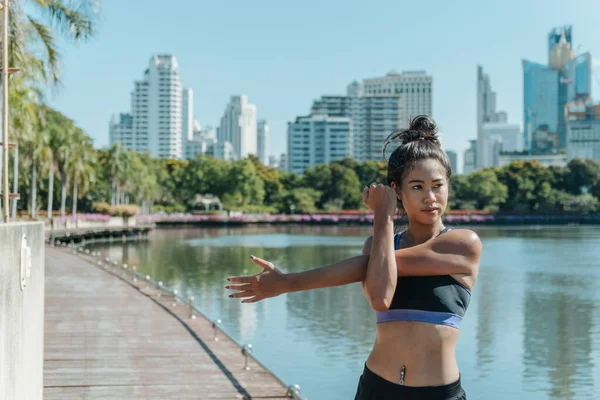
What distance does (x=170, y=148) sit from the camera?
7844 inches

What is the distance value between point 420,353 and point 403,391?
13 centimetres

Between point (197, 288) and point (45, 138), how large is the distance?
2244 centimetres

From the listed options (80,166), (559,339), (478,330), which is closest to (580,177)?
(80,166)

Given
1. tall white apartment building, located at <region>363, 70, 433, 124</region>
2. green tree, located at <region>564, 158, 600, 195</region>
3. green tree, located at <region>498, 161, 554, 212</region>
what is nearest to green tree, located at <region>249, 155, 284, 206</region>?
green tree, located at <region>498, 161, 554, 212</region>

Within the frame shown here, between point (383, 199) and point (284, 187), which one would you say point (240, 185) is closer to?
point (284, 187)

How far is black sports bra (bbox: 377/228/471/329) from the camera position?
265cm

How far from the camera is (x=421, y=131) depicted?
287 centimetres

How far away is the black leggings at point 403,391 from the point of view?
8.67ft

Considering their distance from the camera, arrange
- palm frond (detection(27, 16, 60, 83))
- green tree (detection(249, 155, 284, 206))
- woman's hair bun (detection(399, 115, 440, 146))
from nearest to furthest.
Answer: woman's hair bun (detection(399, 115, 440, 146)) → palm frond (detection(27, 16, 60, 83)) → green tree (detection(249, 155, 284, 206))

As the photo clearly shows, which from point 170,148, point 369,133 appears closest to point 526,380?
point 369,133

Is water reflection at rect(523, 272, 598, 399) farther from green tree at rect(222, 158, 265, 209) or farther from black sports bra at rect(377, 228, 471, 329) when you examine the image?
green tree at rect(222, 158, 265, 209)

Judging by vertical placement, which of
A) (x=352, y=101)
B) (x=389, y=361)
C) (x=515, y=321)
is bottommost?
(x=515, y=321)

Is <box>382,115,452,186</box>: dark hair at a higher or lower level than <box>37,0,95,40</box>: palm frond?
lower

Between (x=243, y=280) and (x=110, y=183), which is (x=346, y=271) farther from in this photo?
(x=110, y=183)
